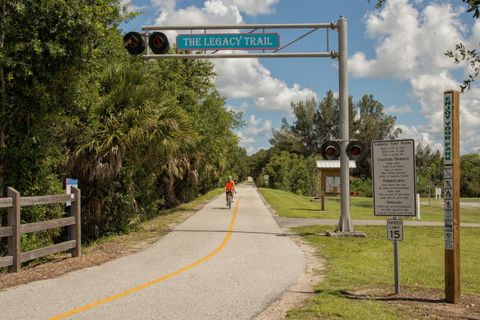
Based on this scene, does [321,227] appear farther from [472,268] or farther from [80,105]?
[80,105]

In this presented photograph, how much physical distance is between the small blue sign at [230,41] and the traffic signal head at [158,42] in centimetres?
66

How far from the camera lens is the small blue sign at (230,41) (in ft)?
51.5

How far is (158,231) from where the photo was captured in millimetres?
17281

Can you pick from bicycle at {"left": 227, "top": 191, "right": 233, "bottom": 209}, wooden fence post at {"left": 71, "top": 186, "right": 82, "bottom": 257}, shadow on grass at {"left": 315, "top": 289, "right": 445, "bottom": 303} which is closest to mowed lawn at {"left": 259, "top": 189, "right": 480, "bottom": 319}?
shadow on grass at {"left": 315, "top": 289, "right": 445, "bottom": 303}

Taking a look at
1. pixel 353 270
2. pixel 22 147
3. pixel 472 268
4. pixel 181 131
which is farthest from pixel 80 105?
pixel 472 268

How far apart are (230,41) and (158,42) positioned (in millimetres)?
2096

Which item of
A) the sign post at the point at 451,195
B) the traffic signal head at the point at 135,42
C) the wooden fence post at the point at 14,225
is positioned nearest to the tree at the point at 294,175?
the traffic signal head at the point at 135,42

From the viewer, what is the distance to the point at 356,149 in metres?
15.9

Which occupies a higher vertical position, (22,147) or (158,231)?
(22,147)

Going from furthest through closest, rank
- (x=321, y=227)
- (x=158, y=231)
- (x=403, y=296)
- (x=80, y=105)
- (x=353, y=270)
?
(x=321, y=227) < (x=158, y=231) < (x=80, y=105) < (x=353, y=270) < (x=403, y=296)

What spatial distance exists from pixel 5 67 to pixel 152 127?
5.88 metres

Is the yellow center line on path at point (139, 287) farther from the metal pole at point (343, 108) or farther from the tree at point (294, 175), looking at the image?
the tree at point (294, 175)

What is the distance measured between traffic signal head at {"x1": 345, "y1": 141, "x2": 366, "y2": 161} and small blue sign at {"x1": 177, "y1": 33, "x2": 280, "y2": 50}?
377 centimetres

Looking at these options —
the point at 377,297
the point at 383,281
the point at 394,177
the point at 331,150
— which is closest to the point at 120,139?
the point at 331,150
